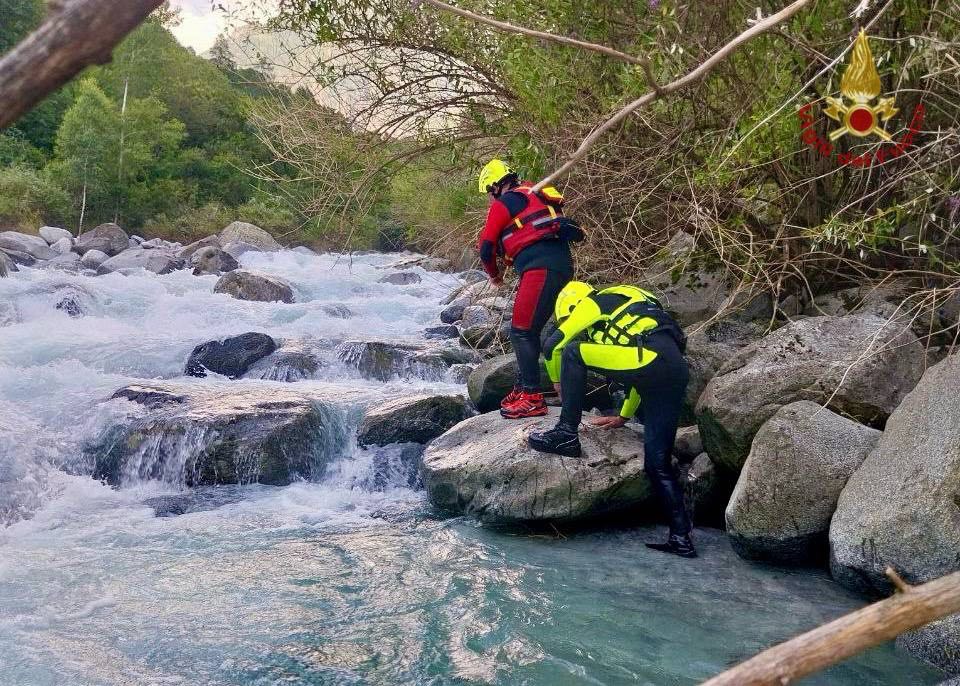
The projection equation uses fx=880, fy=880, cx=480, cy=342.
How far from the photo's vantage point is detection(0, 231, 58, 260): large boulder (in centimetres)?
1975

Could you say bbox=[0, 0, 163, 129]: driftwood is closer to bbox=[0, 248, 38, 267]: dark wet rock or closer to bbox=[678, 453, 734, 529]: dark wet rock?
bbox=[678, 453, 734, 529]: dark wet rock

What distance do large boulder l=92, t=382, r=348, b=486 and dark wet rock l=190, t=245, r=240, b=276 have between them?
12008 mm

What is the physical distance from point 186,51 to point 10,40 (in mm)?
12435

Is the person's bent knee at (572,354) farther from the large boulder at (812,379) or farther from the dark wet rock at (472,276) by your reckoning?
the dark wet rock at (472,276)

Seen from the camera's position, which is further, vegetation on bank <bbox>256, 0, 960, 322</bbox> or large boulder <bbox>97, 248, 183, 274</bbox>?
large boulder <bbox>97, 248, 183, 274</bbox>

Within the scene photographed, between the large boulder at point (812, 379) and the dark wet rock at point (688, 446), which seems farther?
the dark wet rock at point (688, 446)

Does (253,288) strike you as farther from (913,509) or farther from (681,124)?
(913,509)

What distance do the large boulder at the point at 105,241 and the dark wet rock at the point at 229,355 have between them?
1351 cm

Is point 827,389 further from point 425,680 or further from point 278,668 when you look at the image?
point 278,668

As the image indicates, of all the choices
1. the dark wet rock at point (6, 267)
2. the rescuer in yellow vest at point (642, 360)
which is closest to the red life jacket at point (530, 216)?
the rescuer in yellow vest at point (642, 360)

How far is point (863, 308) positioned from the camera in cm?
667

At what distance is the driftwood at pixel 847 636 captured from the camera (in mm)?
1619

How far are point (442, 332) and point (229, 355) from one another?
3.49m

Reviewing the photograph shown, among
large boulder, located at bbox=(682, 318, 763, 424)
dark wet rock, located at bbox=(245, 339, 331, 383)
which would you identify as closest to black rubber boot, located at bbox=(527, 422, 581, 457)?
large boulder, located at bbox=(682, 318, 763, 424)
